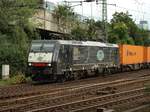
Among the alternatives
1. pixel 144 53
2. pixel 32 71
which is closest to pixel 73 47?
pixel 32 71

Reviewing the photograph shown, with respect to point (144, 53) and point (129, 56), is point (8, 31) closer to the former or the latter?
point (129, 56)

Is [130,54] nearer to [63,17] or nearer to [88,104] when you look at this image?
[63,17]

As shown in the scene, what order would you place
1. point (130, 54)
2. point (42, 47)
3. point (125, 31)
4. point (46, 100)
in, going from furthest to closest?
point (125, 31) < point (130, 54) < point (42, 47) < point (46, 100)

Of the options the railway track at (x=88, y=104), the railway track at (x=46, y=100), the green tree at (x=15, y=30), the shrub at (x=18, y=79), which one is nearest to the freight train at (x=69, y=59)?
the shrub at (x=18, y=79)

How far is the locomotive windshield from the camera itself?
28.5 m

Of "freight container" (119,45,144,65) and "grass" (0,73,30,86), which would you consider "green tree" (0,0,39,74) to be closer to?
"grass" (0,73,30,86)

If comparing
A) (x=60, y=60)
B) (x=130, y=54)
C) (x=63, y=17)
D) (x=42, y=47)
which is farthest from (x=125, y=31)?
(x=60, y=60)

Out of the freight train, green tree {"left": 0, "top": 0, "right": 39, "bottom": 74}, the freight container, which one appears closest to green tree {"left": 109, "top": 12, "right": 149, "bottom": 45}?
the freight container

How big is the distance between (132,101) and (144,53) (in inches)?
1315

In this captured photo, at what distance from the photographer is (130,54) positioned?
1770 inches

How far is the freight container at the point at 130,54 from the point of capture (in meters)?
42.7

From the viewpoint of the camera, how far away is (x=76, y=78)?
31703mm

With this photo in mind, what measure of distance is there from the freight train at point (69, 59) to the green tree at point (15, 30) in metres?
3.98

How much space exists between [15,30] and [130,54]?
549 inches
